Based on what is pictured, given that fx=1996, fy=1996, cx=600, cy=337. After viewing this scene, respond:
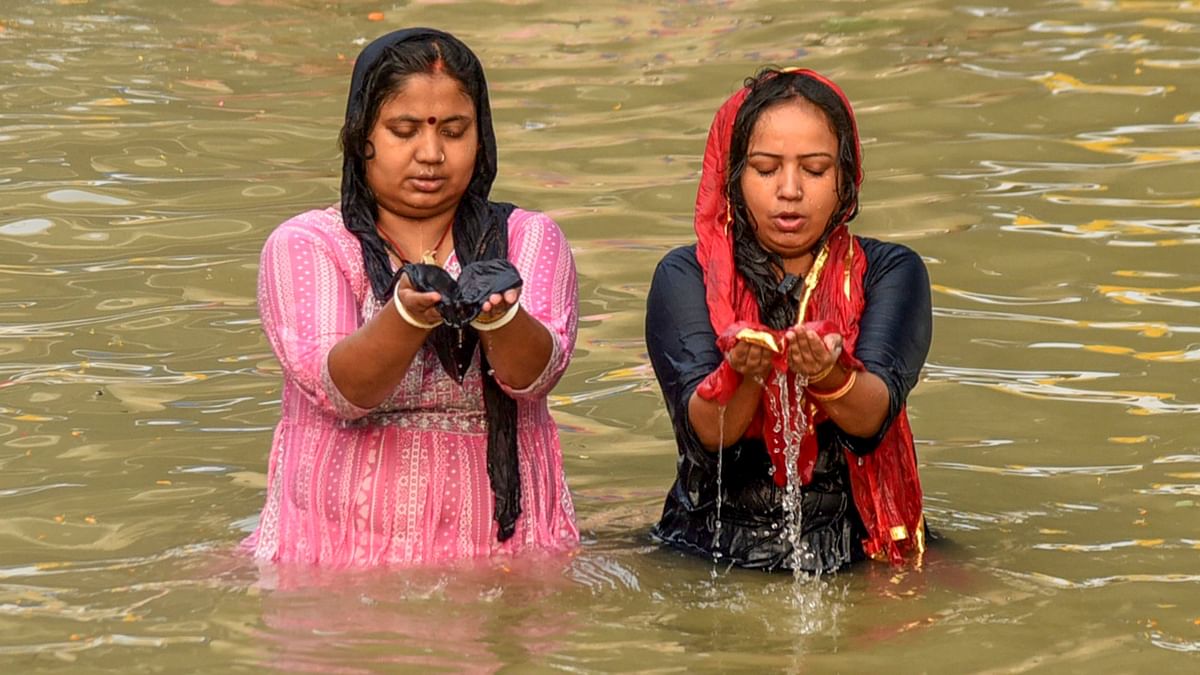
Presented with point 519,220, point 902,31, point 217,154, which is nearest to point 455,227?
point 519,220

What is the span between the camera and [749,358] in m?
4.63

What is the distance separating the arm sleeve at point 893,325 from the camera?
16.3 feet

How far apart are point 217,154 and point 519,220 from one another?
5.04m

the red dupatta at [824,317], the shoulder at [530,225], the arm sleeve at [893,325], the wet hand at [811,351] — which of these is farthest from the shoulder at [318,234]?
the arm sleeve at [893,325]

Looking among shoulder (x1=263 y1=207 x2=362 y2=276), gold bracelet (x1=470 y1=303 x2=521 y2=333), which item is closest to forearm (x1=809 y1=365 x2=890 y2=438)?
gold bracelet (x1=470 y1=303 x2=521 y2=333)

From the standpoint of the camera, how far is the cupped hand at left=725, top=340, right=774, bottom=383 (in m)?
4.61

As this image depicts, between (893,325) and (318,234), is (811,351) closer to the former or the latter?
(893,325)

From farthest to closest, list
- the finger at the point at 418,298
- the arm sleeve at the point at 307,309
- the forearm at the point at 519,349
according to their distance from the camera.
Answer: the arm sleeve at the point at 307,309
the forearm at the point at 519,349
the finger at the point at 418,298

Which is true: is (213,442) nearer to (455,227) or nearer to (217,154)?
(455,227)

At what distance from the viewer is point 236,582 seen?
5129 millimetres

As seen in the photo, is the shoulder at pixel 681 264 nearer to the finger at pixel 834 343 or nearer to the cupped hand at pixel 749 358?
the cupped hand at pixel 749 358

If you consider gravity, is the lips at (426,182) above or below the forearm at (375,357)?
above

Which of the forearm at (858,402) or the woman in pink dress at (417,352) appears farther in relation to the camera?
the woman in pink dress at (417,352)

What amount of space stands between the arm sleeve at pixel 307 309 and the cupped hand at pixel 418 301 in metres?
0.36
